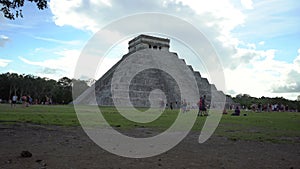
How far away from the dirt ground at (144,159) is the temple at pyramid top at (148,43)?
51.3 m

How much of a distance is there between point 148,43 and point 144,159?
54.1 m

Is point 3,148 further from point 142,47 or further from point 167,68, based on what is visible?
point 142,47

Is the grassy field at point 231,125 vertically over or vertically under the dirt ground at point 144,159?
over

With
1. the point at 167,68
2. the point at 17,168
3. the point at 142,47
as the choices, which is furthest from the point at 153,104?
Answer: the point at 17,168

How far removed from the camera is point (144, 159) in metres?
4.83

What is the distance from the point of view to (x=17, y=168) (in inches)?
154

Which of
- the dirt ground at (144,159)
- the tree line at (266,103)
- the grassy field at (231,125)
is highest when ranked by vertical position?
the tree line at (266,103)

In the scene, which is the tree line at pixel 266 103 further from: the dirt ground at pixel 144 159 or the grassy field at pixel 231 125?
the dirt ground at pixel 144 159

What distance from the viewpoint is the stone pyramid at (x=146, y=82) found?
39.0m

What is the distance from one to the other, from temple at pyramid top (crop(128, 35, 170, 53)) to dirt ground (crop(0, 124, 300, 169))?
168 feet

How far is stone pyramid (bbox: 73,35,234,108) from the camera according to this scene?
128 ft

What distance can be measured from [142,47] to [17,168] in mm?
53484

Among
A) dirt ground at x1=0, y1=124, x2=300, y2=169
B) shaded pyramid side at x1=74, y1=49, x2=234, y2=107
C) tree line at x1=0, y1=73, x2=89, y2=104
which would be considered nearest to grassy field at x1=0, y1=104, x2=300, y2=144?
dirt ground at x1=0, y1=124, x2=300, y2=169

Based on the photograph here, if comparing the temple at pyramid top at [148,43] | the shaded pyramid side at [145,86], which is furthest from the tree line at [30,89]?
the shaded pyramid side at [145,86]
